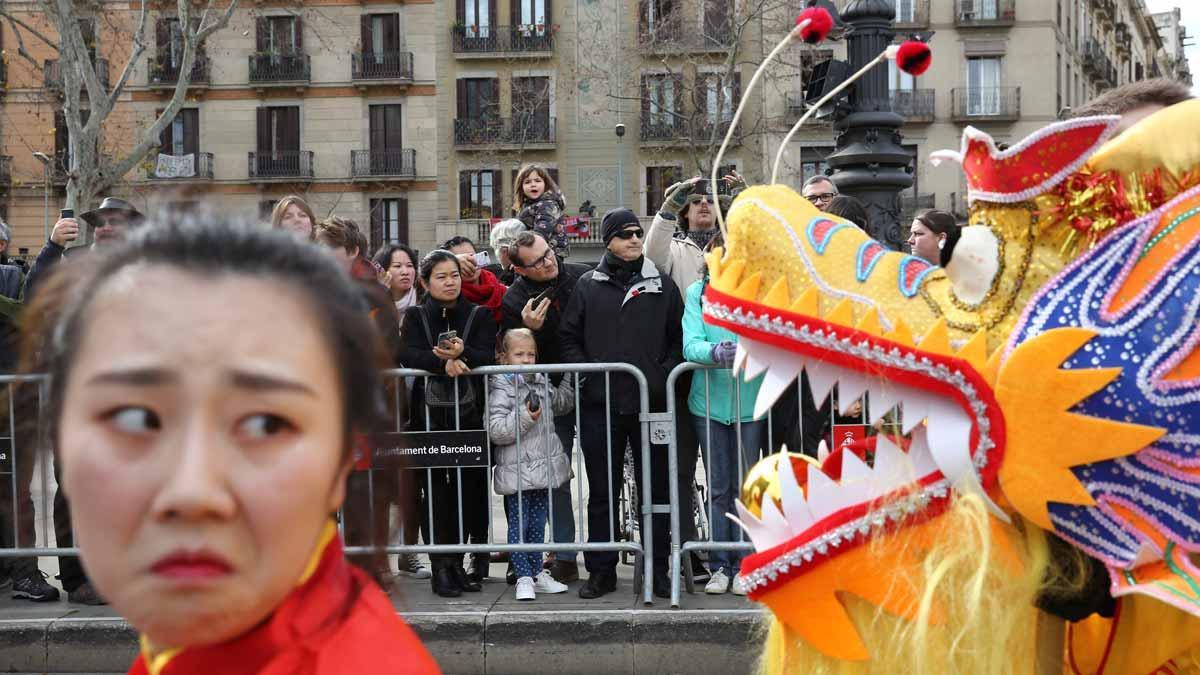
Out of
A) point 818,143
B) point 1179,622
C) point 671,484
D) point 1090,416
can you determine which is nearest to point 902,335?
point 1090,416

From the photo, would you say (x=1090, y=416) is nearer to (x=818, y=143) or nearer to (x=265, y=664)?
(x=265, y=664)

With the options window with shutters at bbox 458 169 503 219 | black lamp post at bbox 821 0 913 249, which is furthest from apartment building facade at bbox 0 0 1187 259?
black lamp post at bbox 821 0 913 249

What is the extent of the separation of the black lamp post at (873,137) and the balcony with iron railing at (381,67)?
29.4m

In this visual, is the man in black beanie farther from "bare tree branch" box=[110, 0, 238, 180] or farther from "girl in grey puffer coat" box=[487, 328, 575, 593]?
"bare tree branch" box=[110, 0, 238, 180]

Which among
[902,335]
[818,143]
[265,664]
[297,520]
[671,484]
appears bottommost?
[671,484]

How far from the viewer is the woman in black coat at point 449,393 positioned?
6.08 m

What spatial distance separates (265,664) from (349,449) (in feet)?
0.71

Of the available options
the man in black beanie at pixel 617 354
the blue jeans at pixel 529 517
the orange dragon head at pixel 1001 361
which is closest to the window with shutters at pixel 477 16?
the man in black beanie at pixel 617 354

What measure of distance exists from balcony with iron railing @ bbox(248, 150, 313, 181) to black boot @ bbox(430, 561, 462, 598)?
101 feet

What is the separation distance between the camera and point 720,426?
5945 mm

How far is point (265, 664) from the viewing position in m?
1.27

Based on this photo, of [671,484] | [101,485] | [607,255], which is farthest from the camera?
[607,255]

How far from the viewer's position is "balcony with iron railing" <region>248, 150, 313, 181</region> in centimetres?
3559

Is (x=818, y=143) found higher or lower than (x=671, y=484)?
higher
